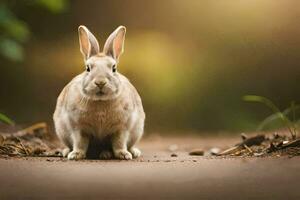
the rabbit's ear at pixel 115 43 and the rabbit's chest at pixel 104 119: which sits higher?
the rabbit's ear at pixel 115 43

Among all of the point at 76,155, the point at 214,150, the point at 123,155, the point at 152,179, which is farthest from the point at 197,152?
the point at 152,179

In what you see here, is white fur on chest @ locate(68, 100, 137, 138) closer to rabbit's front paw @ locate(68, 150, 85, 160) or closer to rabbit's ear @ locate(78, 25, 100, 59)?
rabbit's front paw @ locate(68, 150, 85, 160)

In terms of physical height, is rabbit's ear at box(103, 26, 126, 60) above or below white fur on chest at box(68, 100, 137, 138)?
above

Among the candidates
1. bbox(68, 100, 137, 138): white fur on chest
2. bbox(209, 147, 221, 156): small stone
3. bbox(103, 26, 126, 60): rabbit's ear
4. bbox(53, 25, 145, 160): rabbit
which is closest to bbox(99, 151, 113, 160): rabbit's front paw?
bbox(53, 25, 145, 160): rabbit

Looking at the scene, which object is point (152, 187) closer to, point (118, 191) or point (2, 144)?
point (118, 191)

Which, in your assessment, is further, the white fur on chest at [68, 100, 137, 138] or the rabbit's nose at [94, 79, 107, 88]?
the white fur on chest at [68, 100, 137, 138]

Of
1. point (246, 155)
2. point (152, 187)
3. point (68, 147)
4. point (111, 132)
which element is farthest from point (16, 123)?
point (152, 187)

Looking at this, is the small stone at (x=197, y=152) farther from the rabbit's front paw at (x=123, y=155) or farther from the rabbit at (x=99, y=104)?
the rabbit's front paw at (x=123, y=155)

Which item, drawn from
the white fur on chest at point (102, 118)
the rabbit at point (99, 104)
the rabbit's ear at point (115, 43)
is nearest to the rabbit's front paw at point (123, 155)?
the rabbit at point (99, 104)
